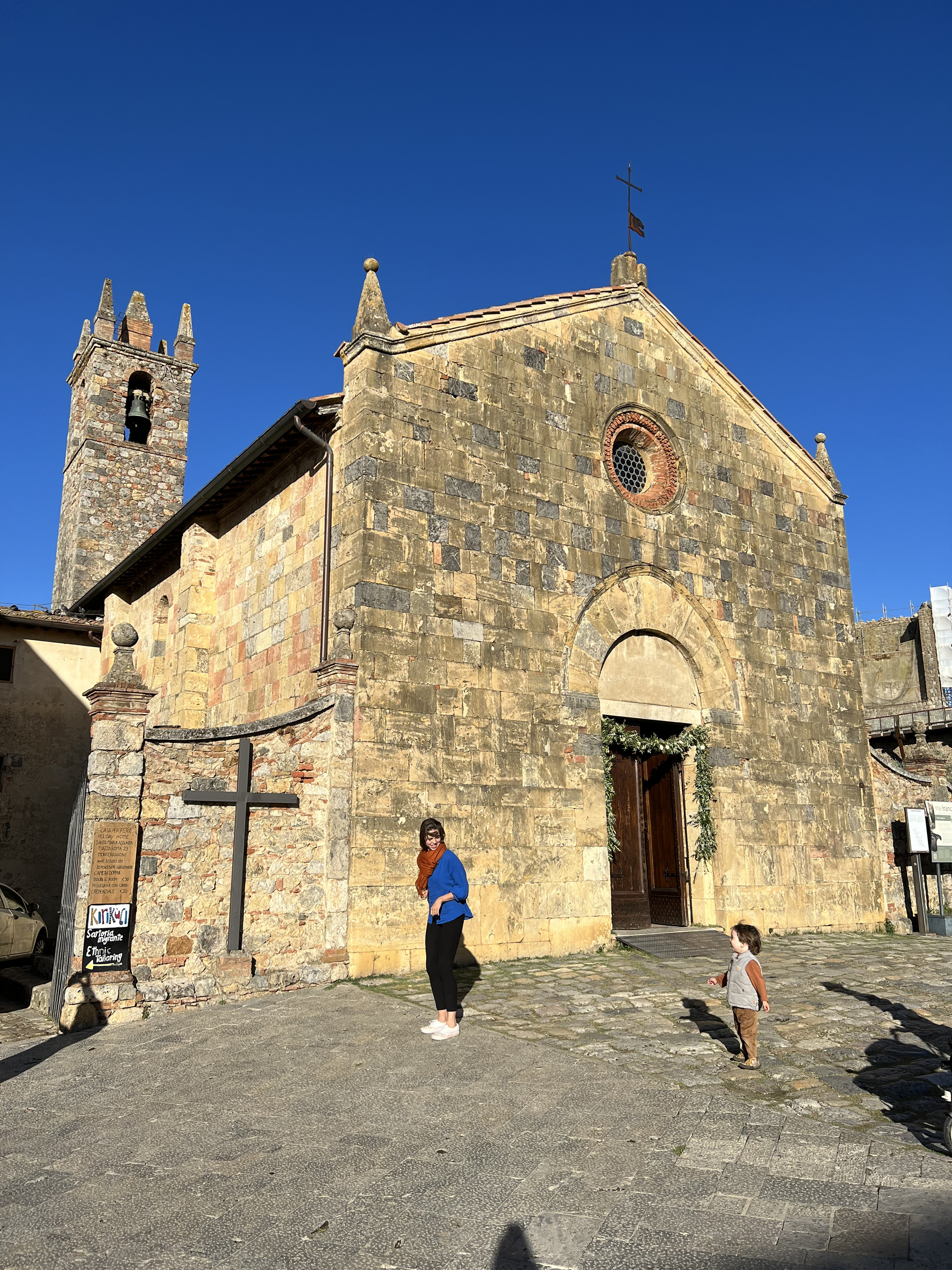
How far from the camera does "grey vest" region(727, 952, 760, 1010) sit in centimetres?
595

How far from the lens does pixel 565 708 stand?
1149cm

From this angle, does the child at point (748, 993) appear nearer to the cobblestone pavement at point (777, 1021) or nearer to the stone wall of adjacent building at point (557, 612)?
the cobblestone pavement at point (777, 1021)

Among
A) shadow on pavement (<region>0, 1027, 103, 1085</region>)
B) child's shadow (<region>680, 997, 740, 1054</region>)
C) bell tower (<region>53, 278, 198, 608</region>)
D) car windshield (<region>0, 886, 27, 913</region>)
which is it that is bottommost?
shadow on pavement (<region>0, 1027, 103, 1085</region>)

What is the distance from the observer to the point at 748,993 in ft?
19.5

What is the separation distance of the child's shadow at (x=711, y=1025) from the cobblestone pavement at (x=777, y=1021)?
16mm

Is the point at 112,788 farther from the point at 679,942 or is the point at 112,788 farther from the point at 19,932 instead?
the point at 679,942

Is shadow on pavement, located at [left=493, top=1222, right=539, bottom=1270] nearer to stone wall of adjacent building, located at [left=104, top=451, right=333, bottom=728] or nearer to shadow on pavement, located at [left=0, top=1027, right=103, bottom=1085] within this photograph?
shadow on pavement, located at [left=0, top=1027, right=103, bottom=1085]

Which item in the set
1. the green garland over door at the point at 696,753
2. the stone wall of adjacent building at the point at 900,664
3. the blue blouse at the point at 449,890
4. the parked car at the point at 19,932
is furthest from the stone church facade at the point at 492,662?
the stone wall of adjacent building at the point at 900,664

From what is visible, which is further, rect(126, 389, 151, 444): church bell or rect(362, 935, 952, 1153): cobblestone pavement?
rect(126, 389, 151, 444): church bell

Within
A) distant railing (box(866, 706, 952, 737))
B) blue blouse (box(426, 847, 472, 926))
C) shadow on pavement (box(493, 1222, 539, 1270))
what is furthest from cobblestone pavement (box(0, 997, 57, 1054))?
distant railing (box(866, 706, 952, 737))

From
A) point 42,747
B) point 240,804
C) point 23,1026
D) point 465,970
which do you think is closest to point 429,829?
point 240,804

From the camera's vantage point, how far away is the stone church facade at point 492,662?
8.80 meters

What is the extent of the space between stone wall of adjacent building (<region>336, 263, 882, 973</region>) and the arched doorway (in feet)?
1.26

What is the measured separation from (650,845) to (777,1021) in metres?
5.87
